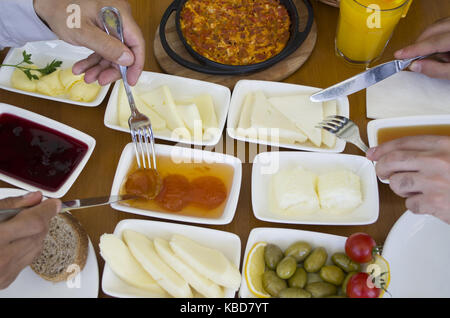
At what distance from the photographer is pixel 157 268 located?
1.17m

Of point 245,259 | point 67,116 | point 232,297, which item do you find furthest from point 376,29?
point 67,116

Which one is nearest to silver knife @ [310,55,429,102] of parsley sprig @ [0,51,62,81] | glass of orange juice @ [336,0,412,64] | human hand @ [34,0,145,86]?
glass of orange juice @ [336,0,412,64]

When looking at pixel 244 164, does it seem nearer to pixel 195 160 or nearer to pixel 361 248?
pixel 195 160

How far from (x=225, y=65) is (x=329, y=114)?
450 millimetres

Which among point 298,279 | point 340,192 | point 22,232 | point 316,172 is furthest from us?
point 316,172

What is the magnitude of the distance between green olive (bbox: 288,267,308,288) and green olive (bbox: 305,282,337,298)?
20 mm

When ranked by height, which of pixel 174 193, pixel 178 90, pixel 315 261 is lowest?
pixel 315 261

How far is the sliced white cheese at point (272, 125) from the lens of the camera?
4.83ft

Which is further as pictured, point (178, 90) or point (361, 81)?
point (178, 90)

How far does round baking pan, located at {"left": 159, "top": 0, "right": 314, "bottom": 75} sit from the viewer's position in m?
1.57

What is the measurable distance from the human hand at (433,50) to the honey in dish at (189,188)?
2.63ft

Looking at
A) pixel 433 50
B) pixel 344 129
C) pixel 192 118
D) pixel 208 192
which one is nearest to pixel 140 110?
pixel 192 118

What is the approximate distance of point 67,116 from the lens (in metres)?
1.61
